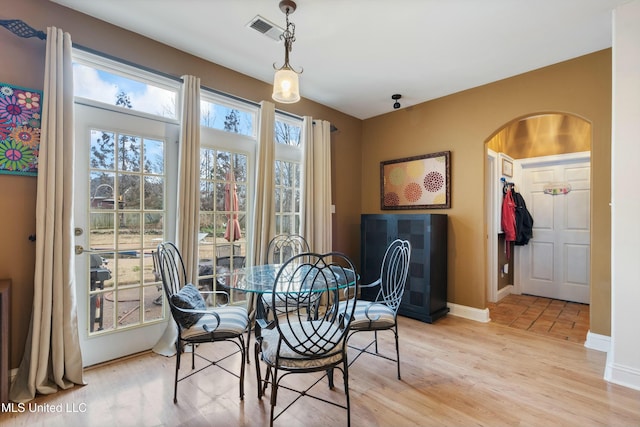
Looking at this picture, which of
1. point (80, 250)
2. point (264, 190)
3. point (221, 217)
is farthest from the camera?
point (264, 190)

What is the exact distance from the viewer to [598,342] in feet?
8.74

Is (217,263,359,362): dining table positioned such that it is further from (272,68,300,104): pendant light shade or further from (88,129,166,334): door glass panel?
(272,68,300,104): pendant light shade

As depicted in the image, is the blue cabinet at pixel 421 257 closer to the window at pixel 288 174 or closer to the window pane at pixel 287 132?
the window at pixel 288 174

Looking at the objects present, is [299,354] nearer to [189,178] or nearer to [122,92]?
[189,178]

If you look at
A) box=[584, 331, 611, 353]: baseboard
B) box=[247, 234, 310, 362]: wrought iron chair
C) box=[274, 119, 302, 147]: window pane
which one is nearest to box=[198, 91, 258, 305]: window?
box=[247, 234, 310, 362]: wrought iron chair

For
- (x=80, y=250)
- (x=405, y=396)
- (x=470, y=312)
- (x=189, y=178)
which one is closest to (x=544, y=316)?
(x=470, y=312)

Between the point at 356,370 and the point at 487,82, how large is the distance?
3.24 meters

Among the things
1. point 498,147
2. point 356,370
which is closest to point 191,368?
point 356,370

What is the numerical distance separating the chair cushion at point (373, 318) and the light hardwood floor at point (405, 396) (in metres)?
0.39

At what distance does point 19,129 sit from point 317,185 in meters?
2.62

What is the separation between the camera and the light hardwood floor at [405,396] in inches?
69.1

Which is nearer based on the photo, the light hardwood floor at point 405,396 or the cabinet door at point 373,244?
the light hardwood floor at point 405,396

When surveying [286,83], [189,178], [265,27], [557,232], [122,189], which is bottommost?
[557,232]

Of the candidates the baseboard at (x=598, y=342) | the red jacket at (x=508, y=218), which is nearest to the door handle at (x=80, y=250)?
the baseboard at (x=598, y=342)
